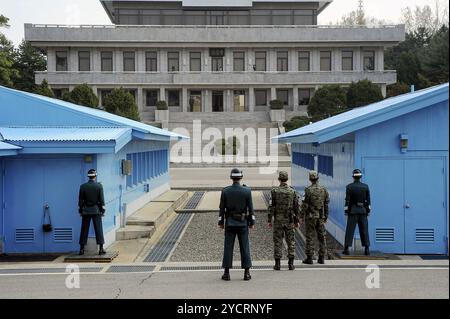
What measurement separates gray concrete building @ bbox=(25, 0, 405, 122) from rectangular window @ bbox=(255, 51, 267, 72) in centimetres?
11

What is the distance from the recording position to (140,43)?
63.9 m

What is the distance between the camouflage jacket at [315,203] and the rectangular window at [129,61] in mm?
56894

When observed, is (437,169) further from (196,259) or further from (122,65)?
(122,65)

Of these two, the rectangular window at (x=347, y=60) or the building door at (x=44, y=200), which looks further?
the rectangular window at (x=347, y=60)

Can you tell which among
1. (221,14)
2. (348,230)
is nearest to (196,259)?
(348,230)

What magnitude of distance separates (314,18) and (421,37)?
18.0 meters

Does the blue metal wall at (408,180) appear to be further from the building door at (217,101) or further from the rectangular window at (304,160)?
the building door at (217,101)

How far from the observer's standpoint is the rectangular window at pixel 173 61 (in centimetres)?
6562

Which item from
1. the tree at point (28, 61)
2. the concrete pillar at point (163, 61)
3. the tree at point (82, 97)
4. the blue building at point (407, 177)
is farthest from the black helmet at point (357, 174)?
the tree at point (28, 61)

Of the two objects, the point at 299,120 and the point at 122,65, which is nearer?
the point at 299,120

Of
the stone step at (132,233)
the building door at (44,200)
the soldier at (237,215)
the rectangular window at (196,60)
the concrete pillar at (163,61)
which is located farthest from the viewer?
the rectangular window at (196,60)

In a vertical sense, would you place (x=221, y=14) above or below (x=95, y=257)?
above

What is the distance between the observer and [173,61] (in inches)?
2589
